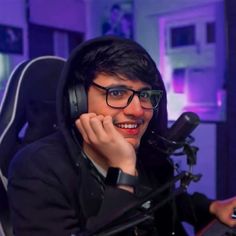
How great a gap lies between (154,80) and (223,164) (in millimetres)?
1128

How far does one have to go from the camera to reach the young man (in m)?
0.72

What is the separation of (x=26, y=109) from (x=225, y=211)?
0.67 metres

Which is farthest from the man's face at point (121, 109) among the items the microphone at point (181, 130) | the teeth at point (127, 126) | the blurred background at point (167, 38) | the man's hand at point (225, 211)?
the blurred background at point (167, 38)

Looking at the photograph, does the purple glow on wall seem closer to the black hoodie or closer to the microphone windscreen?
the black hoodie

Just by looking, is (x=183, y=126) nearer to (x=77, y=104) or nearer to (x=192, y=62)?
(x=77, y=104)

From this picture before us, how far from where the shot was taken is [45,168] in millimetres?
787

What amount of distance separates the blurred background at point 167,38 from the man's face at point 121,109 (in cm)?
123

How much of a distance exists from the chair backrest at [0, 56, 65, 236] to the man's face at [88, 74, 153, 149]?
9.2 inches

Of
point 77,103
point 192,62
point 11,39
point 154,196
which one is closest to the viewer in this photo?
point 154,196

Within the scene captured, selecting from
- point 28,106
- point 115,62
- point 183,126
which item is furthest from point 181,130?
point 28,106

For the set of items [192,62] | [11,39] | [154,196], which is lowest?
[154,196]

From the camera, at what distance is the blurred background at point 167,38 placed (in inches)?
87.5

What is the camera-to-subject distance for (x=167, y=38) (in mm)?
2812

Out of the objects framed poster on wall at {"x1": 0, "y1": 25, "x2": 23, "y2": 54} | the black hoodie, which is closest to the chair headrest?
the black hoodie
